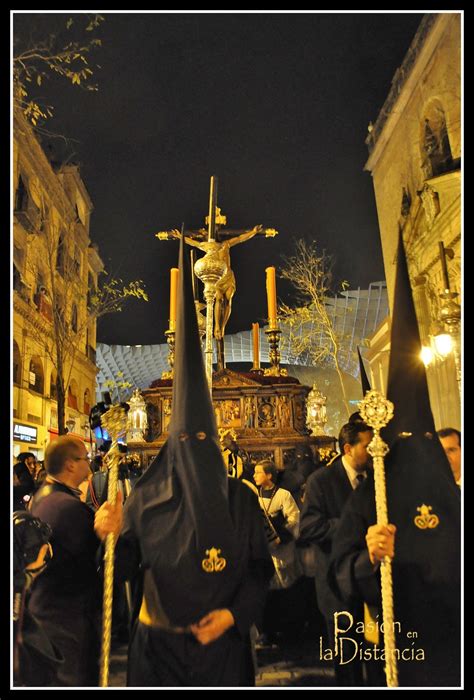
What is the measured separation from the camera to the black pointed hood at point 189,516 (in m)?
2.45

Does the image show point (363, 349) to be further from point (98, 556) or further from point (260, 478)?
point (98, 556)

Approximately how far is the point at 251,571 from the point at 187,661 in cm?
55

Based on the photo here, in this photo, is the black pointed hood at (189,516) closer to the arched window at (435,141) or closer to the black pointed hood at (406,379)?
the black pointed hood at (406,379)

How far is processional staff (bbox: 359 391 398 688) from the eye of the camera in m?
2.40

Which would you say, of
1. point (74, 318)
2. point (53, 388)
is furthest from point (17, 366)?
point (74, 318)

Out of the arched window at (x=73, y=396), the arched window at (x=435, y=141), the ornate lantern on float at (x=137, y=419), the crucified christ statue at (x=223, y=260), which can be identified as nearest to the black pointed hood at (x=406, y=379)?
the arched window at (x=435, y=141)

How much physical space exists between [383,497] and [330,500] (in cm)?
58

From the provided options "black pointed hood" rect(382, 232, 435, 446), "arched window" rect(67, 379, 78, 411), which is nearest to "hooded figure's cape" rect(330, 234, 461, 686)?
"black pointed hood" rect(382, 232, 435, 446)

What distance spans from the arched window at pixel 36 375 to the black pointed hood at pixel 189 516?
1512 mm

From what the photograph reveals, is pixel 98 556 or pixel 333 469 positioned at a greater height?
pixel 333 469

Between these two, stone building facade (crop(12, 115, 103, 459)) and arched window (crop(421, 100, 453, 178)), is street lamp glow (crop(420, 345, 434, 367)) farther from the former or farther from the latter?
stone building facade (crop(12, 115, 103, 459))

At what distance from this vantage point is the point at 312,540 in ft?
9.77

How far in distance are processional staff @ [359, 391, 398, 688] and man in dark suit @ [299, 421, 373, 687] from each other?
0.40 meters

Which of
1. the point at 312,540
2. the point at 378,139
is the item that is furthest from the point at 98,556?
the point at 378,139
